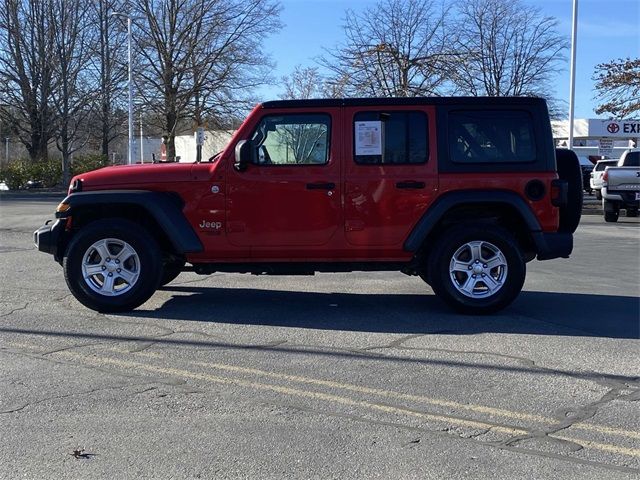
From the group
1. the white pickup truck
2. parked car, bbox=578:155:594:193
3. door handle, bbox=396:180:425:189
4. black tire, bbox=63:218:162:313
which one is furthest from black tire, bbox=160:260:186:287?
parked car, bbox=578:155:594:193

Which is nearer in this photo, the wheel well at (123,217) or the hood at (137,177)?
the hood at (137,177)

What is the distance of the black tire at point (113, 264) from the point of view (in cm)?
748

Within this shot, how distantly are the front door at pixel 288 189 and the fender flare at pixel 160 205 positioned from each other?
42 cm

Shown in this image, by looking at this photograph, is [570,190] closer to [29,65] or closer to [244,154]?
[244,154]

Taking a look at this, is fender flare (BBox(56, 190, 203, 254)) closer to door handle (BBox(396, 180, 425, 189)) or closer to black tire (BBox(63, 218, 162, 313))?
black tire (BBox(63, 218, 162, 313))

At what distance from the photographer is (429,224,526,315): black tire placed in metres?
7.46

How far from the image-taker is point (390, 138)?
7.48 meters

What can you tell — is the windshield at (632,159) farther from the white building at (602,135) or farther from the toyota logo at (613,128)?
the toyota logo at (613,128)

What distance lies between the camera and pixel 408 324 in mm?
7191

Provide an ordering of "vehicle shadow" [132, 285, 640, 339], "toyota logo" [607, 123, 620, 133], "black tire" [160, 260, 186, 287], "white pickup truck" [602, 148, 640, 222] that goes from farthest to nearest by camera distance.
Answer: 1. "toyota logo" [607, 123, 620, 133]
2. "white pickup truck" [602, 148, 640, 222]
3. "black tire" [160, 260, 186, 287]
4. "vehicle shadow" [132, 285, 640, 339]

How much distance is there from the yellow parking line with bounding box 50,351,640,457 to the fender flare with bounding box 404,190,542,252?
2768 mm

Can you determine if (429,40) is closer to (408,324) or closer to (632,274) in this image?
(632,274)

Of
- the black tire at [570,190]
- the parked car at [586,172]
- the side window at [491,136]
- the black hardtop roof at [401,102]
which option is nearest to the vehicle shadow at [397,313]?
Answer: the black tire at [570,190]

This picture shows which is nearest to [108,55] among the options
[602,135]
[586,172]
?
[586,172]
